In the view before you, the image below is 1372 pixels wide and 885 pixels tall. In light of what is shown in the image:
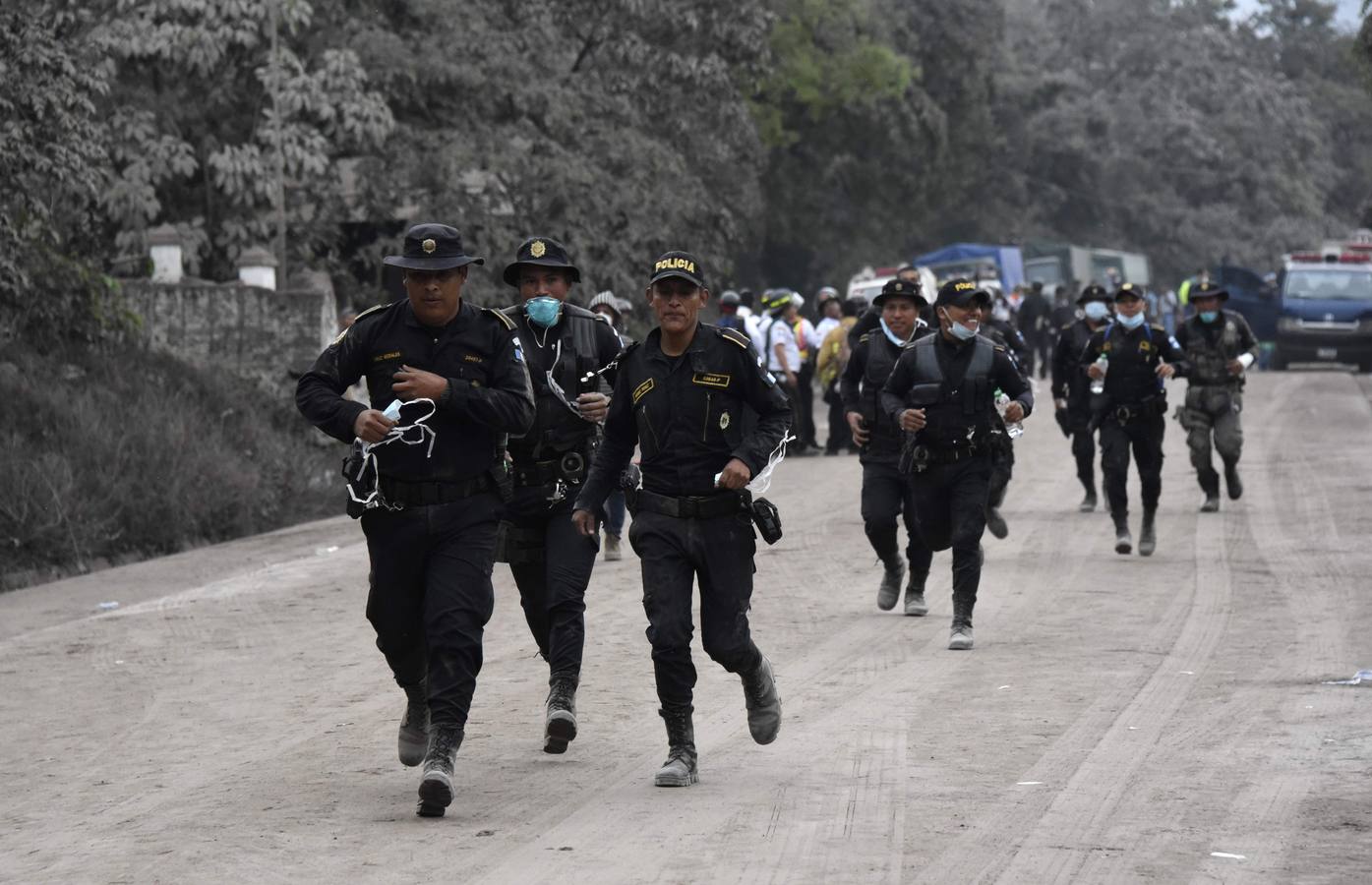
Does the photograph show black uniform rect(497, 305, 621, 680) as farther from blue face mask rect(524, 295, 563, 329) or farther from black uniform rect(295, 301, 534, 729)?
black uniform rect(295, 301, 534, 729)

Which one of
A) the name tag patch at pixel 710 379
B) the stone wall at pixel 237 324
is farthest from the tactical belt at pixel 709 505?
the stone wall at pixel 237 324

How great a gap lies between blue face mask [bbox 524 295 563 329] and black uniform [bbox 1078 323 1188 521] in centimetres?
734

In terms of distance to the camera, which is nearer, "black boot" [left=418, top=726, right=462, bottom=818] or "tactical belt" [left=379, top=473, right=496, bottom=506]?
"black boot" [left=418, top=726, right=462, bottom=818]

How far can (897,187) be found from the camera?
5666 centimetres

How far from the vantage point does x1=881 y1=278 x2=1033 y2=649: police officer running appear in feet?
37.0

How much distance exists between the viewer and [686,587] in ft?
25.7

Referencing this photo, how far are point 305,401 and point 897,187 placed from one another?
164ft

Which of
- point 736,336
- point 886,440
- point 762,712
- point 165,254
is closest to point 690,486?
point 736,336

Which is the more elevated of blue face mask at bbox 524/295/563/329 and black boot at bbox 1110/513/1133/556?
blue face mask at bbox 524/295/563/329

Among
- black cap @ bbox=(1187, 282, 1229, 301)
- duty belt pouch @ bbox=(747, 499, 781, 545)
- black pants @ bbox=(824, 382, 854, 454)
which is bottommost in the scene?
black pants @ bbox=(824, 382, 854, 454)

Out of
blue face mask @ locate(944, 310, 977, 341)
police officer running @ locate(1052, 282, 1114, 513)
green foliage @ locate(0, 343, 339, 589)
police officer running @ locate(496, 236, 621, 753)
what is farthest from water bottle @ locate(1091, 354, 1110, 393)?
green foliage @ locate(0, 343, 339, 589)

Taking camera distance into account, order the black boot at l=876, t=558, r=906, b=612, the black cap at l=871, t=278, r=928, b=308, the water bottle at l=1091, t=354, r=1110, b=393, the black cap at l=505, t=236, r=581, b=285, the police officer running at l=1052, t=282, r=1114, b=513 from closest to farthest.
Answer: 1. the black cap at l=505, t=236, r=581, b=285
2. the black cap at l=871, t=278, r=928, b=308
3. the black boot at l=876, t=558, r=906, b=612
4. the water bottle at l=1091, t=354, r=1110, b=393
5. the police officer running at l=1052, t=282, r=1114, b=513

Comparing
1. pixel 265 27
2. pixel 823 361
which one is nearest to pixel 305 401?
pixel 823 361

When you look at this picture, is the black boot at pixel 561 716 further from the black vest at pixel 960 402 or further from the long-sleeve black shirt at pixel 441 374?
the black vest at pixel 960 402
